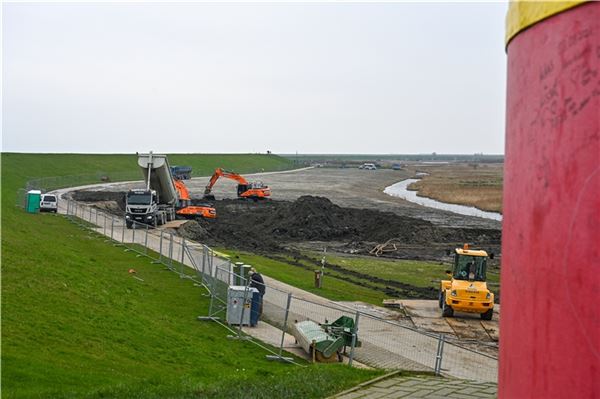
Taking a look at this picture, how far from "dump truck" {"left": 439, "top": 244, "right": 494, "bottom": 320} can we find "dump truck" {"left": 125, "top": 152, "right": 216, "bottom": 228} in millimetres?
22570

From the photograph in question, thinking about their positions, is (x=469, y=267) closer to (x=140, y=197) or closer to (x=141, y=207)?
(x=141, y=207)

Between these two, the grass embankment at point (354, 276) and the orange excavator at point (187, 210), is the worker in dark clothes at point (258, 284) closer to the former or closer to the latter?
the grass embankment at point (354, 276)

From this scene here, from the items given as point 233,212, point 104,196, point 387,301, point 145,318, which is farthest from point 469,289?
point 104,196

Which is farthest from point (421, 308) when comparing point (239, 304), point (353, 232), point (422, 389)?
point (353, 232)

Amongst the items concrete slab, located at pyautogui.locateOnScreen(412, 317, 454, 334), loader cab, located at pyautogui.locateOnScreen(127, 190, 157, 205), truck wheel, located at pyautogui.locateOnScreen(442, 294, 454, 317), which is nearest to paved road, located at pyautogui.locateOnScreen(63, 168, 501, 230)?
loader cab, located at pyautogui.locateOnScreen(127, 190, 157, 205)

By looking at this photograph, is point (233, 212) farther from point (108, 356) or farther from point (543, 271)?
point (543, 271)

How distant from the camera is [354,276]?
34656 mm

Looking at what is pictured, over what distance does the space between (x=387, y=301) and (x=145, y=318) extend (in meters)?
10.7

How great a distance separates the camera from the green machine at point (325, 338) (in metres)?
17.2

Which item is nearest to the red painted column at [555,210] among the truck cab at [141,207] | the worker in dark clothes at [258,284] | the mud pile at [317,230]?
the worker in dark clothes at [258,284]

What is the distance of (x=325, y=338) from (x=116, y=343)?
14.4 feet

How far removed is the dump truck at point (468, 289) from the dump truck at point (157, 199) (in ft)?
74.0

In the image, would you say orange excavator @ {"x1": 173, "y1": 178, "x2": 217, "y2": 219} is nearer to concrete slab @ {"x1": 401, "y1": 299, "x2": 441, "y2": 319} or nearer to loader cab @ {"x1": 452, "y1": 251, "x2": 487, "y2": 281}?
concrete slab @ {"x1": 401, "y1": 299, "x2": 441, "y2": 319}

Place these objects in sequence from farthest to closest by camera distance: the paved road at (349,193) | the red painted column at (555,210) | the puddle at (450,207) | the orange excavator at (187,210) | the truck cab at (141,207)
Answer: the puddle at (450,207), the paved road at (349,193), the orange excavator at (187,210), the truck cab at (141,207), the red painted column at (555,210)
